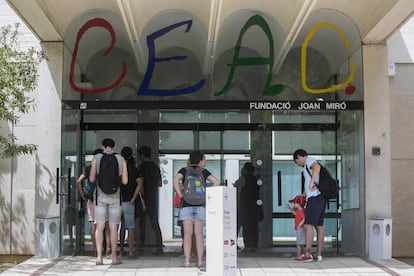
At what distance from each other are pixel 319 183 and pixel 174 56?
431 cm

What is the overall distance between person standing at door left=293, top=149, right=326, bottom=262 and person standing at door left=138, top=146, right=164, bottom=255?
2896 millimetres

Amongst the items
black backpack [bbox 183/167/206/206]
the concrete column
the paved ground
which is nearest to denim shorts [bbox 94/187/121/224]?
the paved ground

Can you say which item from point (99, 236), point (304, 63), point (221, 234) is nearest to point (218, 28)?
point (304, 63)

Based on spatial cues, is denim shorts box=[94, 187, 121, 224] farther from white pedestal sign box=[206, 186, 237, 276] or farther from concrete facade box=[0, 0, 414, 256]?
white pedestal sign box=[206, 186, 237, 276]

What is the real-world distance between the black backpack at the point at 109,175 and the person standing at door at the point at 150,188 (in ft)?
6.85

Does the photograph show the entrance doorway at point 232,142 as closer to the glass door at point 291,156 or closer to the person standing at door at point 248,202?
the glass door at point 291,156

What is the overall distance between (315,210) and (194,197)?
1951 millimetres

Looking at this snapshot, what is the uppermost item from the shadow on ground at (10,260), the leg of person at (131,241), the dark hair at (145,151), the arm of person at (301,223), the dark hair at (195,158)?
the dark hair at (145,151)

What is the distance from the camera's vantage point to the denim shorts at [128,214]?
10.6m

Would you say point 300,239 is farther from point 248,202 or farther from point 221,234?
point 221,234

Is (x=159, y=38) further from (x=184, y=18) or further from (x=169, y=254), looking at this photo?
(x=169, y=254)

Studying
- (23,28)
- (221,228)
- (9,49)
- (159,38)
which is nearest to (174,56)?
(159,38)

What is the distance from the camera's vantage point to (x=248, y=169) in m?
12.4

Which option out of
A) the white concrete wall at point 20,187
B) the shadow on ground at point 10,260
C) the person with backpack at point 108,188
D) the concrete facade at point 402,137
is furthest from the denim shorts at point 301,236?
the white concrete wall at point 20,187
